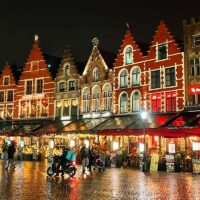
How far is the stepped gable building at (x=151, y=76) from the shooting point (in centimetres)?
3309

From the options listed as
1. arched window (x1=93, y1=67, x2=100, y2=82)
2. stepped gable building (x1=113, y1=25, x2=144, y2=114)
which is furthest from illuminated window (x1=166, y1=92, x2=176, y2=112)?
arched window (x1=93, y1=67, x2=100, y2=82)

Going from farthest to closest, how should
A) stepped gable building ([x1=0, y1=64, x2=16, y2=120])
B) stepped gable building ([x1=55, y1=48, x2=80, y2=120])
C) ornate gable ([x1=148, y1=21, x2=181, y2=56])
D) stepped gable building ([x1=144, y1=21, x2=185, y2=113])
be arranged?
1. stepped gable building ([x1=0, y1=64, x2=16, y2=120])
2. stepped gable building ([x1=55, y1=48, x2=80, y2=120])
3. ornate gable ([x1=148, y1=21, x2=181, y2=56])
4. stepped gable building ([x1=144, y1=21, x2=185, y2=113])

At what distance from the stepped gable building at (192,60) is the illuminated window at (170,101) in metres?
Answer: 1.47

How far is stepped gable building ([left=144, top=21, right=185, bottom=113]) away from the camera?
108 ft

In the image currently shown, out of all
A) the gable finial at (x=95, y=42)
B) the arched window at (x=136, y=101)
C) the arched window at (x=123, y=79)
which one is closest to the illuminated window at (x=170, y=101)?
the arched window at (x=136, y=101)

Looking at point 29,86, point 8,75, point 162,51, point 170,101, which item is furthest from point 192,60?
point 8,75

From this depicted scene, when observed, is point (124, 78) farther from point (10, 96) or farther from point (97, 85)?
point (10, 96)

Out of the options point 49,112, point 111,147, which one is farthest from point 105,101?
point 49,112

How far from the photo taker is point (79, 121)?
39250 millimetres

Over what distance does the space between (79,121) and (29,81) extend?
10634 mm

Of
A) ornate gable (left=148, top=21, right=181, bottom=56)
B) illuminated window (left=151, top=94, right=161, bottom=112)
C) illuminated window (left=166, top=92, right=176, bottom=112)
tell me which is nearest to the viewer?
illuminated window (left=166, top=92, right=176, bottom=112)

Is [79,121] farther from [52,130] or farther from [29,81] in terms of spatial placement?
[29,81]

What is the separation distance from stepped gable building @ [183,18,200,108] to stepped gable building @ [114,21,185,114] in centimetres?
63

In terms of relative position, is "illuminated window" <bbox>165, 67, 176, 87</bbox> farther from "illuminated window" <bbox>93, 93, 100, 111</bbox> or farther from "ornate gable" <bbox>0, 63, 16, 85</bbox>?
"ornate gable" <bbox>0, 63, 16, 85</bbox>
